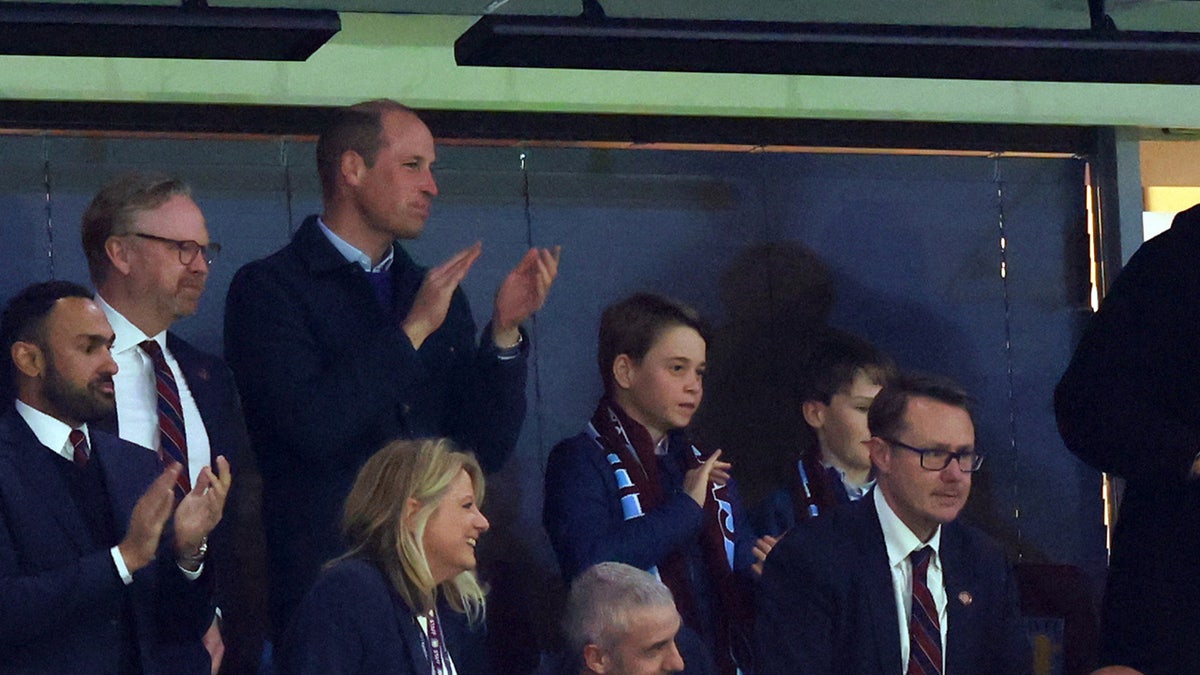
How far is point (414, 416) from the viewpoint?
512 centimetres

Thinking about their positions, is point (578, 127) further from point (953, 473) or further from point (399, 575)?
point (399, 575)

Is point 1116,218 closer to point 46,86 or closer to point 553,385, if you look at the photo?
point 553,385

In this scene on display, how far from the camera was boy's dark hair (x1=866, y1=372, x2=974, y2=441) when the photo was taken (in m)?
5.06

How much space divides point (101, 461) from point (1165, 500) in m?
2.28

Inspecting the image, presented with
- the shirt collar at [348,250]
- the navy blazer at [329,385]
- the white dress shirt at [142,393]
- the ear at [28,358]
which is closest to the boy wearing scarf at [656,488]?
the navy blazer at [329,385]

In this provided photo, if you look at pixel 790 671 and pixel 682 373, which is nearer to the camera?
pixel 790 671

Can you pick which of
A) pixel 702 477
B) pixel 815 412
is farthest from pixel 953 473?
pixel 815 412

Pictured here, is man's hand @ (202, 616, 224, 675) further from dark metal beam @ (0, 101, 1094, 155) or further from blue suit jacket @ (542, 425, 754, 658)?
dark metal beam @ (0, 101, 1094, 155)

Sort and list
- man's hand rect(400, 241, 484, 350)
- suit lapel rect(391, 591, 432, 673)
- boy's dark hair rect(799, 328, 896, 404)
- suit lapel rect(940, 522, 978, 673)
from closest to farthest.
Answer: suit lapel rect(391, 591, 432, 673), suit lapel rect(940, 522, 978, 673), man's hand rect(400, 241, 484, 350), boy's dark hair rect(799, 328, 896, 404)

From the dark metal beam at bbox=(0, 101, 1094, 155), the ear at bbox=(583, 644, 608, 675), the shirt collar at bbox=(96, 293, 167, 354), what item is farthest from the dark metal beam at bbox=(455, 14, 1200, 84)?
the ear at bbox=(583, 644, 608, 675)

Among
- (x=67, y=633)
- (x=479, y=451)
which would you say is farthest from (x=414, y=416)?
(x=67, y=633)

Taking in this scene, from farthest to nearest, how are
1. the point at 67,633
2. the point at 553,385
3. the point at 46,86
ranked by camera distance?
1. the point at 553,385
2. the point at 46,86
3. the point at 67,633

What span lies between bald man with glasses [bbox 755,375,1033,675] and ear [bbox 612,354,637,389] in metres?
0.71

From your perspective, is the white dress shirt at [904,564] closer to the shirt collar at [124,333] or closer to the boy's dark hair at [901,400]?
the boy's dark hair at [901,400]
